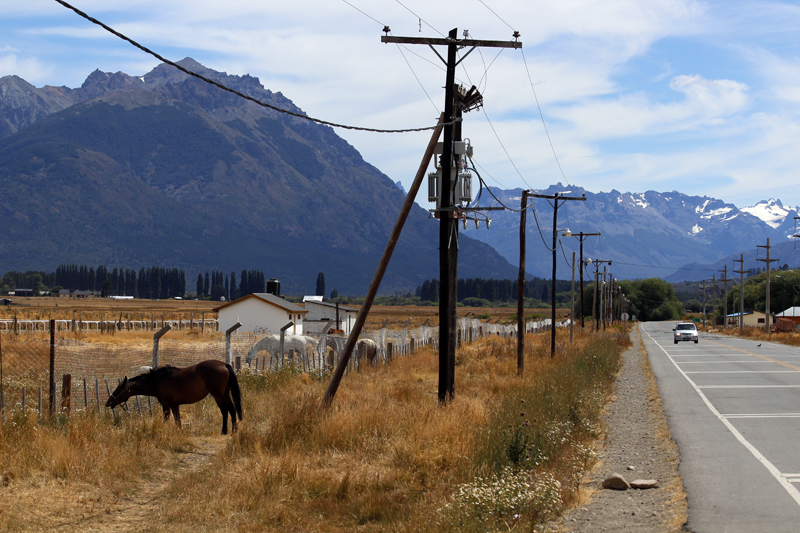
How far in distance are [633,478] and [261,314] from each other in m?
39.7

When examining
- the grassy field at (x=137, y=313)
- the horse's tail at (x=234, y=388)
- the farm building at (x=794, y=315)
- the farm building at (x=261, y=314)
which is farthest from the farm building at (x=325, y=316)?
the farm building at (x=794, y=315)

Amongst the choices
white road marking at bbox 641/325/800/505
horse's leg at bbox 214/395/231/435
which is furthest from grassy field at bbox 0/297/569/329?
horse's leg at bbox 214/395/231/435

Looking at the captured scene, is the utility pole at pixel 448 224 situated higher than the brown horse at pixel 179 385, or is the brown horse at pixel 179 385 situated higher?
A: the utility pole at pixel 448 224

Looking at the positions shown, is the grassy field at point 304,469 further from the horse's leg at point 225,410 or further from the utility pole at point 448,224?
the utility pole at point 448,224

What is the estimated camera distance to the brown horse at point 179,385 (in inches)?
464

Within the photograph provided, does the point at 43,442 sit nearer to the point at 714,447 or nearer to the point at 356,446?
the point at 356,446

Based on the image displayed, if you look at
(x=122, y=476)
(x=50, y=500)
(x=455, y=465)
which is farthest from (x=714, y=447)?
(x=50, y=500)

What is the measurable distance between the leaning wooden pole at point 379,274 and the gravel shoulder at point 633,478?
4.64 metres

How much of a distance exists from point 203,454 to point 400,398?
525 centimetres

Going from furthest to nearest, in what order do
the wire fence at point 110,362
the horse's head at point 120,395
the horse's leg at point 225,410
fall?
the wire fence at point 110,362, the horse's leg at point 225,410, the horse's head at point 120,395

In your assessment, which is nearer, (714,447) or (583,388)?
(714,447)

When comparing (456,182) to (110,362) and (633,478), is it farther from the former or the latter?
(110,362)

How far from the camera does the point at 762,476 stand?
31.8ft

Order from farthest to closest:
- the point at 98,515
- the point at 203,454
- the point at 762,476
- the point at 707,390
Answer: the point at 707,390
the point at 203,454
the point at 762,476
the point at 98,515
